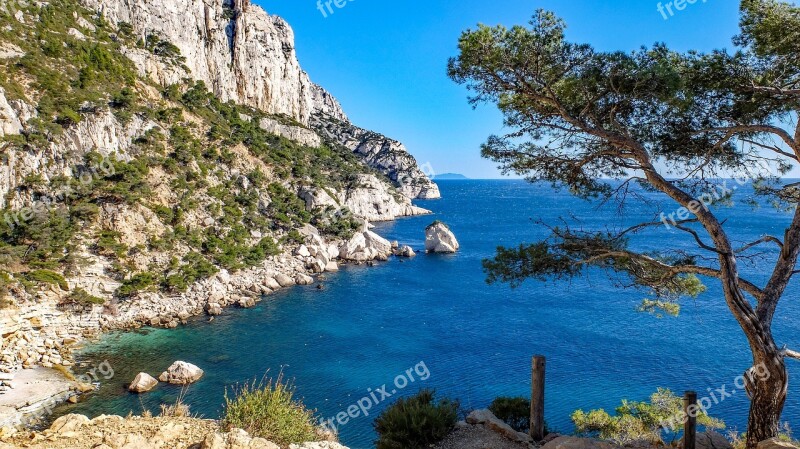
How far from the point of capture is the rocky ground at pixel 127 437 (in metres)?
5.55

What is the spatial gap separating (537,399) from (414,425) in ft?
8.01

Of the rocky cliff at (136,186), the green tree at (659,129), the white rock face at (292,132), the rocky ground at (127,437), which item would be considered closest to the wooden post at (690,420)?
the green tree at (659,129)

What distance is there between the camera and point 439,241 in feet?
170

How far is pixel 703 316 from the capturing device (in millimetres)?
28094

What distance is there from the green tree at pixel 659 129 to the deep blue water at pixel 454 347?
33.2ft

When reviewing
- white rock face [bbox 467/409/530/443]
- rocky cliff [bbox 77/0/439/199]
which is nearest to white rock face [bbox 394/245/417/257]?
rocky cliff [bbox 77/0/439/199]

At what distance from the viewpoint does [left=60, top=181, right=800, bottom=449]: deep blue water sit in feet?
59.0

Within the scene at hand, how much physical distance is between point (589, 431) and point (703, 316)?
69.9 feet

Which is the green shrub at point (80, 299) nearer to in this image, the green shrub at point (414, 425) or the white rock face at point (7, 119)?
the white rock face at point (7, 119)

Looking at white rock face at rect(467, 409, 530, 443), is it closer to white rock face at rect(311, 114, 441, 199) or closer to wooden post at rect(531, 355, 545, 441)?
wooden post at rect(531, 355, 545, 441)

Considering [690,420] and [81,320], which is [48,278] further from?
[690,420]

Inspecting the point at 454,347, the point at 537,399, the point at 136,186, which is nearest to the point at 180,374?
the point at 454,347

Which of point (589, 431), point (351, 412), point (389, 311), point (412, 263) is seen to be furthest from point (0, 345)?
point (412, 263)

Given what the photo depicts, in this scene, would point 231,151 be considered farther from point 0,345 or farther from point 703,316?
Answer: point 703,316
